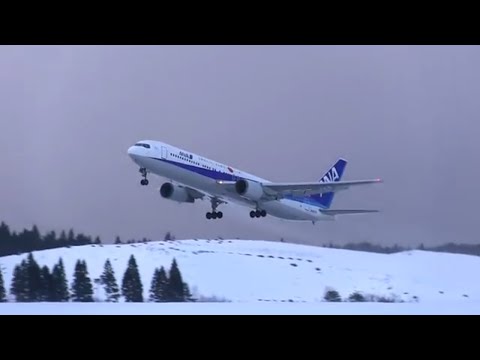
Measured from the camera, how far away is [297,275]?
35.8 m

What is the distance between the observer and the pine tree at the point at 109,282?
108 feet

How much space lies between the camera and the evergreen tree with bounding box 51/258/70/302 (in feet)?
102

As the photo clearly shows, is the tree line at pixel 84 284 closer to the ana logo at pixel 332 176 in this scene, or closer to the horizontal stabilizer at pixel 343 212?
the horizontal stabilizer at pixel 343 212

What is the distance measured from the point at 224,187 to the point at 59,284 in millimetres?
9206

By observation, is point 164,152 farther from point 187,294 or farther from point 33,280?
point 33,280

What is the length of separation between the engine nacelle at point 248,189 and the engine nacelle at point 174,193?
2979 millimetres

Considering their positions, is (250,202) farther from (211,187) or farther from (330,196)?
(330,196)

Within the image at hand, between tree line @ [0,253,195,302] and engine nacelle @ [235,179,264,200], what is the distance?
20.3 feet

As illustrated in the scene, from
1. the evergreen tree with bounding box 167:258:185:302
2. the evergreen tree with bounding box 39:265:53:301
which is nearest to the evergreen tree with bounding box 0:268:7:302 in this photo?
the evergreen tree with bounding box 39:265:53:301

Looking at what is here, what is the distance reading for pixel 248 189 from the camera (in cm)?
2778

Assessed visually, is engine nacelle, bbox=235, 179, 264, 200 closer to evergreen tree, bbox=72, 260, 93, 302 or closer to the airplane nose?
the airplane nose

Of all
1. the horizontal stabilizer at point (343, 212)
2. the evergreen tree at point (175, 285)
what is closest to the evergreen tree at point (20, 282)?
the evergreen tree at point (175, 285)
